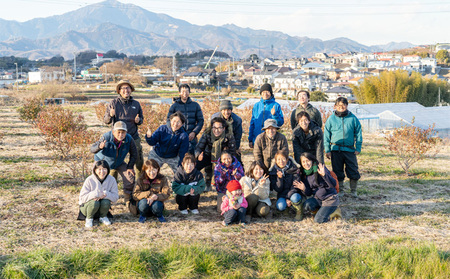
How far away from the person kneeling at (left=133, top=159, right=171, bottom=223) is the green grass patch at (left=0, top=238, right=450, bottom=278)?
910mm

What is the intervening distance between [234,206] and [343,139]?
222cm

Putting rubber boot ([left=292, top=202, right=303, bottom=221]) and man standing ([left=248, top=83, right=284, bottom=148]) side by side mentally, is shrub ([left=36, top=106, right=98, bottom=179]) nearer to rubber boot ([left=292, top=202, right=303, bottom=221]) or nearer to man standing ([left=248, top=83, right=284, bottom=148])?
man standing ([left=248, top=83, right=284, bottom=148])

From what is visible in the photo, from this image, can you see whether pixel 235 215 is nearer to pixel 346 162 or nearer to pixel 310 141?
pixel 310 141

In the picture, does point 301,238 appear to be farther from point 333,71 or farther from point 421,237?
point 333,71

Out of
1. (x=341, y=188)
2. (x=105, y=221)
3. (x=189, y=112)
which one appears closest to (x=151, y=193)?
(x=105, y=221)

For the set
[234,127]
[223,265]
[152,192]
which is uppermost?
[234,127]

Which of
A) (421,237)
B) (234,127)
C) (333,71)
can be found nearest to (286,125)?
(234,127)

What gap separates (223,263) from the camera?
3719 mm

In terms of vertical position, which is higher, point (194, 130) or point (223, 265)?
point (194, 130)

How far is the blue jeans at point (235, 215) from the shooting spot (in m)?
4.71

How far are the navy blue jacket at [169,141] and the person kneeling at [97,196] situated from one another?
1.02 metres

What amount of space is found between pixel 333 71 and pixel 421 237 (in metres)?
93.5

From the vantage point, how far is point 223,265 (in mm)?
3736

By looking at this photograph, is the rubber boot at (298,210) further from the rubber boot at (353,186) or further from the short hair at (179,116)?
the short hair at (179,116)
